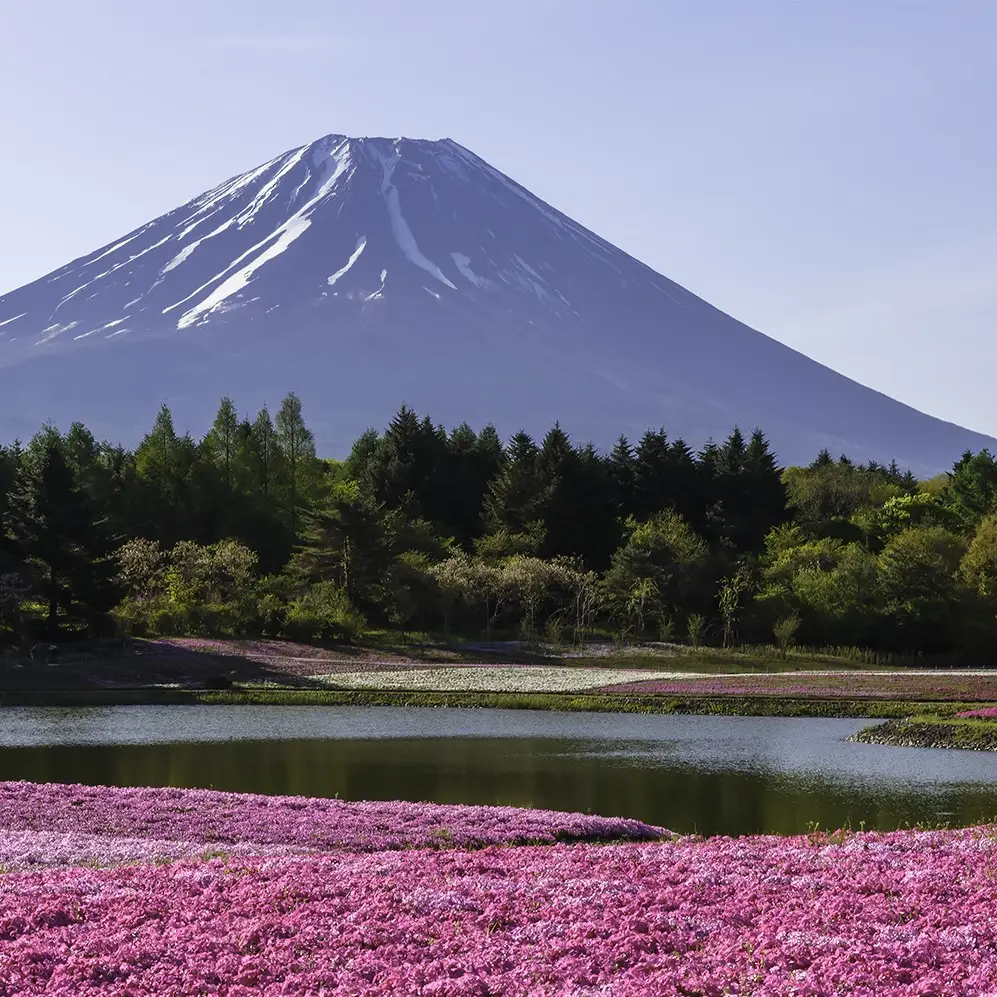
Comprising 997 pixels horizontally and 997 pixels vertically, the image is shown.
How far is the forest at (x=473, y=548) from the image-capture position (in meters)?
63.3

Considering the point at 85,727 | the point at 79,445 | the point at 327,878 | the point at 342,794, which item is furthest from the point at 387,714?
the point at 79,445

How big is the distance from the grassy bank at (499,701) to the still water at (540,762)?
186cm

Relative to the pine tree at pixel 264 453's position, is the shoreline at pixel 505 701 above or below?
below

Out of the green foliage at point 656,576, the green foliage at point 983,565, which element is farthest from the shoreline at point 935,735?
the green foliage at point 656,576

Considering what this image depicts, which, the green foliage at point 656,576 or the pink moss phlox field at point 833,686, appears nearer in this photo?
the pink moss phlox field at point 833,686

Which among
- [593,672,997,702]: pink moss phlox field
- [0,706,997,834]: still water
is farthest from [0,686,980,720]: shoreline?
[0,706,997,834]: still water

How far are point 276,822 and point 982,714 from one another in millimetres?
25965

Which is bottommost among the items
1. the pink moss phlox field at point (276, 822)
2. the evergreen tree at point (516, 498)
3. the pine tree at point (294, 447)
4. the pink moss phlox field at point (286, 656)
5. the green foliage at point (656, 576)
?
the pink moss phlox field at point (286, 656)

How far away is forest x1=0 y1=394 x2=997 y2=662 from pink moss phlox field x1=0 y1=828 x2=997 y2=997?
44102mm

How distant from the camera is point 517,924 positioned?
1262cm

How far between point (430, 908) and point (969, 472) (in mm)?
95058

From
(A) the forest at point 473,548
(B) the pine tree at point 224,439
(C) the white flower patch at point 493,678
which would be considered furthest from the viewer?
(B) the pine tree at point 224,439

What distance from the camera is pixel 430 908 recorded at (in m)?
13.1

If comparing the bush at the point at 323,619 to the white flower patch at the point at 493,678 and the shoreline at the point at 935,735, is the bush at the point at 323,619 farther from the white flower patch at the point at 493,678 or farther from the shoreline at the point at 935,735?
the shoreline at the point at 935,735
